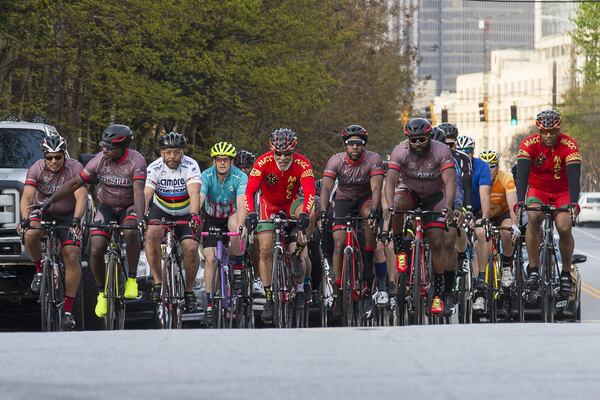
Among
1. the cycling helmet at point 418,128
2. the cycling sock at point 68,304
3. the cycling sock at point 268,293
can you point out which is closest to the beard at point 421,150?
the cycling helmet at point 418,128

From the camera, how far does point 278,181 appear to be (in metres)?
16.5

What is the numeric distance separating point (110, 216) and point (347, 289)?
238 cm

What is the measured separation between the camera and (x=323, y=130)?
5412 cm

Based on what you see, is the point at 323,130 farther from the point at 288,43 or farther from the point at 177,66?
the point at 177,66

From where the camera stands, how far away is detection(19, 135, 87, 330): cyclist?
16.1 m

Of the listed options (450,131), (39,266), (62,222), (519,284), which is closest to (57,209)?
(62,222)

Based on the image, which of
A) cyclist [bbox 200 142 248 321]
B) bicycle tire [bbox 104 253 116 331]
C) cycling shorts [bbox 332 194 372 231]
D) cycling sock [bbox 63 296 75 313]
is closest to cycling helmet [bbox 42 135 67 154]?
bicycle tire [bbox 104 253 116 331]

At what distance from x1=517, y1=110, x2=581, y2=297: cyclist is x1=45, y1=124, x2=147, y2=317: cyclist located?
3.49 meters

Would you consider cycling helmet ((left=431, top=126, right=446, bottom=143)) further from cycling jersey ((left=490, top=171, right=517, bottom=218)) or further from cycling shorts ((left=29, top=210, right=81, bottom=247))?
cycling shorts ((left=29, top=210, right=81, bottom=247))

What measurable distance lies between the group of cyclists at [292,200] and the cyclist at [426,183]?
0.04 feet

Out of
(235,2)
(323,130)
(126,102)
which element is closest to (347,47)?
(323,130)

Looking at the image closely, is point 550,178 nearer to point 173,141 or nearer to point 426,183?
point 426,183

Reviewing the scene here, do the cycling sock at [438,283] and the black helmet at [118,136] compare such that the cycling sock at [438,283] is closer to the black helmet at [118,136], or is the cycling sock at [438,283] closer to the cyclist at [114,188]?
the cyclist at [114,188]

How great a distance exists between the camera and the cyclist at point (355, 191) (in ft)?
55.2
